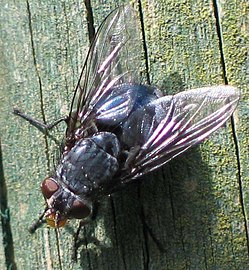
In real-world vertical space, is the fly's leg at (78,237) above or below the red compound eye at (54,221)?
below

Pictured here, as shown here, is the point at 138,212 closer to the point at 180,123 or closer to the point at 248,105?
the point at 180,123

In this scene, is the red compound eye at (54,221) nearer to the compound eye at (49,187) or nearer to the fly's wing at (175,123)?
the compound eye at (49,187)

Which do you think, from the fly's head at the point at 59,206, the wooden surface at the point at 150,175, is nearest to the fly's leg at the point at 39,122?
the wooden surface at the point at 150,175

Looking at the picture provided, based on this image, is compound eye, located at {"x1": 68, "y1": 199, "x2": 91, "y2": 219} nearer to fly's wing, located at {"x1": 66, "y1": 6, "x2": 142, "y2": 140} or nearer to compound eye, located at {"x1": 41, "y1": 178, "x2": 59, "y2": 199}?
compound eye, located at {"x1": 41, "y1": 178, "x2": 59, "y2": 199}

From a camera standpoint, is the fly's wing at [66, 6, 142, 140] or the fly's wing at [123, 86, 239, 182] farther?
the fly's wing at [66, 6, 142, 140]

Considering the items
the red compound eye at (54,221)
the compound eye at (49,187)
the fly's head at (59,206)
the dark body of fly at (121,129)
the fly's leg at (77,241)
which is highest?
the dark body of fly at (121,129)

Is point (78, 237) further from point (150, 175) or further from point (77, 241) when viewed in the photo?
point (150, 175)

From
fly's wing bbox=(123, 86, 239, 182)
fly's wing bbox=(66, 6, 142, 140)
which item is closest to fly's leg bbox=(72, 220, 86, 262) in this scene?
fly's wing bbox=(123, 86, 239, 182)
